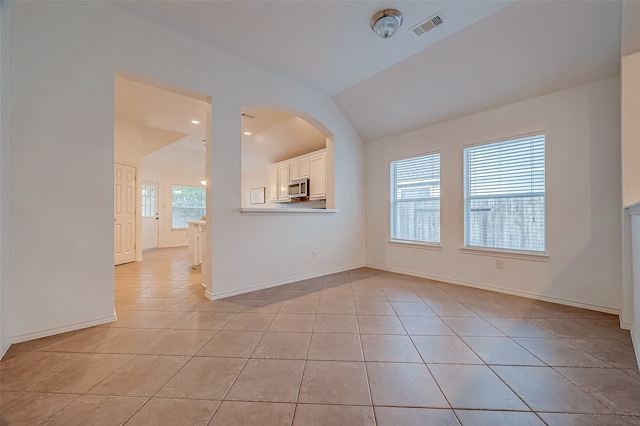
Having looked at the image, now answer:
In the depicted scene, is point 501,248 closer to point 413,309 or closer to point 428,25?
point 413,309

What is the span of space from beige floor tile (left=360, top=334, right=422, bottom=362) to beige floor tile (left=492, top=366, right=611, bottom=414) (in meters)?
0.52

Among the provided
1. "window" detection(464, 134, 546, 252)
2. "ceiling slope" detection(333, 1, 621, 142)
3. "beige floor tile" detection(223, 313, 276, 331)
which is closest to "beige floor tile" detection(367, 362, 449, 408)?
"beige floor tile" detection(223, 313, 276, 331)

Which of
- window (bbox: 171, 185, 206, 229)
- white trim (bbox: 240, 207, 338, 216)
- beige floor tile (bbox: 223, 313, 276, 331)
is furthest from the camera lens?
window (bbox: 171, 185, 206, 229)

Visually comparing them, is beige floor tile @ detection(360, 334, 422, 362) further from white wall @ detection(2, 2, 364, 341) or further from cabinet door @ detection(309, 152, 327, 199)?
cabinet door @ detection(309, 152, 327, 199)

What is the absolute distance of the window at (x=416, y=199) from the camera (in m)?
3.96

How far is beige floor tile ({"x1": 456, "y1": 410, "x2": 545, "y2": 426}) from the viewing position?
1207mm

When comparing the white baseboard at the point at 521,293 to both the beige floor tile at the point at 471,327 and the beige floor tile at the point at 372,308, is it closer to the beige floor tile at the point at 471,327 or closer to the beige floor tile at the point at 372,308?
the beige floor tile at the point at 471,327

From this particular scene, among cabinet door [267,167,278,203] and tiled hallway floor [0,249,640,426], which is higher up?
cabinet door [267,167,278,203]

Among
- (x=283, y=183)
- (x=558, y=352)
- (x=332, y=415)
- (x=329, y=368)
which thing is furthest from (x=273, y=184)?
(x=558, y=352)

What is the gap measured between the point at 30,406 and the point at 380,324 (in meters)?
2.27

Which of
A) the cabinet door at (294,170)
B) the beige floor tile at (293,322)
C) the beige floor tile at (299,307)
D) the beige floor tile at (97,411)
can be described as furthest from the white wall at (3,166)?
the cabinet door at (294,170)

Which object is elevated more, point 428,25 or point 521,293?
point 428,25

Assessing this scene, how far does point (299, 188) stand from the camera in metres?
5.48

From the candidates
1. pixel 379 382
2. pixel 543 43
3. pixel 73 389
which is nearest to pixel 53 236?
pixel 73 389
